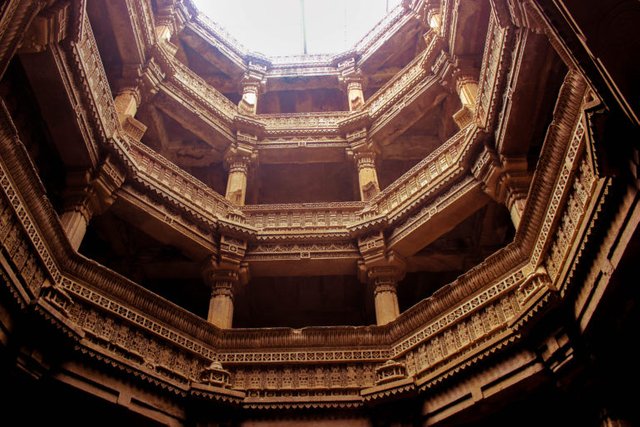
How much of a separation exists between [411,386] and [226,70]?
51.1ft

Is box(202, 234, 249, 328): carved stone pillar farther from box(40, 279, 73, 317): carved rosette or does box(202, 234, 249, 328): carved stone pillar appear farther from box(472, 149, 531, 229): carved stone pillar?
box(472, 149, 531, 229): carved stone pillar

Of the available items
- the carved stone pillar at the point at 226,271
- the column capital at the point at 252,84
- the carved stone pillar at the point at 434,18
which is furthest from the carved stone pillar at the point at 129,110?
the carved stone pillar at the point at 434,18

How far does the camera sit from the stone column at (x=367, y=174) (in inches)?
549

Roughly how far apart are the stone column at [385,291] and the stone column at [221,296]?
2.94 m

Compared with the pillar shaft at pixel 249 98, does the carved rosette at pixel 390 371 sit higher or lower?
lower

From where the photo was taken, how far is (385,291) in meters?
10.8

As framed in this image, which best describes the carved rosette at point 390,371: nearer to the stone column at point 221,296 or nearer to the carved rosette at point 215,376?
the carved rosette at point 215,376

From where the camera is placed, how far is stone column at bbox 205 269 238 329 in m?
9.94

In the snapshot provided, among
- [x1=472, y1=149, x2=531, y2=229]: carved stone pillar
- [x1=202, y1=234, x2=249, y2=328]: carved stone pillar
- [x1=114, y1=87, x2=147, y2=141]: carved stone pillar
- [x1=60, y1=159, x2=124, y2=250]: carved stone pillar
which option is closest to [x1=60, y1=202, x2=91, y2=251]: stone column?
[x1=60, y1=159, x2=124, y2=250]: carved stone pillar

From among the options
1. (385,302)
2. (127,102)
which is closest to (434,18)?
(127,102)

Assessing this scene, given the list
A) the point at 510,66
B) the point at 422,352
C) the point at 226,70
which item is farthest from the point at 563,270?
the point at 226,70

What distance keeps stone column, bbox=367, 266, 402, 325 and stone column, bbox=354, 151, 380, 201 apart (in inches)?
120

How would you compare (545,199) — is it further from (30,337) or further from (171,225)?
(171,225)

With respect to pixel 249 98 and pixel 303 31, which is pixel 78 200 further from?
pixel 303 31
